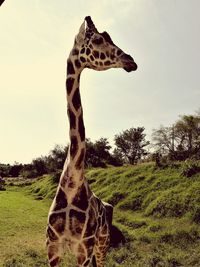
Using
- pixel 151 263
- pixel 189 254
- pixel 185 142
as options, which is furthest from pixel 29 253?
pixel 185 142

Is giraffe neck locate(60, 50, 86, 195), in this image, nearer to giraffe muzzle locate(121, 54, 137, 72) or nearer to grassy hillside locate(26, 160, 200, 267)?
giraffe muzzle locate(121, 54, 137, 72)

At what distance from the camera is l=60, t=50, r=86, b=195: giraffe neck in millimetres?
5680

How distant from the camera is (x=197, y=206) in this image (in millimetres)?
17453

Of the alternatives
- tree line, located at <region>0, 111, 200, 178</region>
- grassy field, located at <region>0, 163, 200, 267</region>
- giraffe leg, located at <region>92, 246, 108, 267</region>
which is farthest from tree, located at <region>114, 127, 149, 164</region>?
giraffe leg, located at <region>92, 246, 108, 267</region>

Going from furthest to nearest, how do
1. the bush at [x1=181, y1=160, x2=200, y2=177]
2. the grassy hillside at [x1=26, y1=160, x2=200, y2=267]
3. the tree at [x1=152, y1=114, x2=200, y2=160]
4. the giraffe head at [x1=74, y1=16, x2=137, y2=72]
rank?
the tree at [x1=152, y1=114, x2=200, y2=160] < the bush at [x1=181, y1=160, x2=200, y2=177] < the grassy hillside at [x1=26, y1=160, x2=200, y2=267] < the giraffe head at [x1=74, y1=16, x2=137, y2=72]

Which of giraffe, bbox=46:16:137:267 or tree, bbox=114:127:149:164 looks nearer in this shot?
giraffe, bbox=46:16:137:267

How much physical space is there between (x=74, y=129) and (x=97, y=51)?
3.79 ft

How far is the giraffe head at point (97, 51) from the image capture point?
5.29 metres

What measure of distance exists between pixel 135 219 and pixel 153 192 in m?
2.90

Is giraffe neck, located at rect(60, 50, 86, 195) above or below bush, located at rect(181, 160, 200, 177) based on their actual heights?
below

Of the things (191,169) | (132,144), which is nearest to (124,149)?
(132,144)

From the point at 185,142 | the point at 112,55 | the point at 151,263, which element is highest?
the point at 185,142

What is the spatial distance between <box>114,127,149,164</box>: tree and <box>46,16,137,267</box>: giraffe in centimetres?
6376

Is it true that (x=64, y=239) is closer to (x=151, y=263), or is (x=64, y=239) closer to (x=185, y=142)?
(x=151, y=263)
